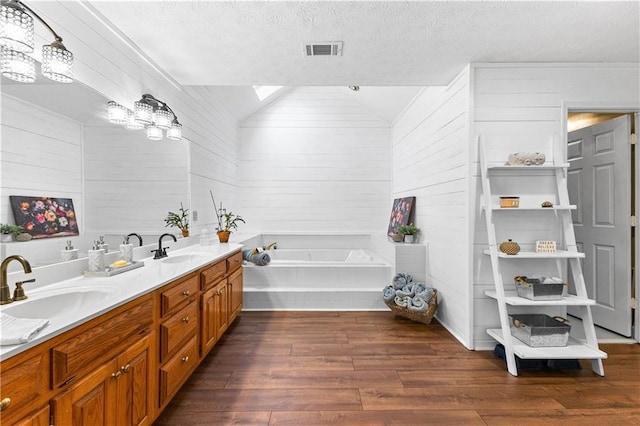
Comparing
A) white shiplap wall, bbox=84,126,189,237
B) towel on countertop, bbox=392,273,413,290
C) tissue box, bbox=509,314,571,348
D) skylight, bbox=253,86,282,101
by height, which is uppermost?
skylight, bbox=253,86,282,101

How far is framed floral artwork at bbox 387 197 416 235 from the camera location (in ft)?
14.3

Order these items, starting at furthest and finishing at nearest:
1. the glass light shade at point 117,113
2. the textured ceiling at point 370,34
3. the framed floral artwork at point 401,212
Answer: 1. the framed floral artwork at point 401,212
2. the glass light shade at point 117,113
3. the textured ceiling at point 370,34

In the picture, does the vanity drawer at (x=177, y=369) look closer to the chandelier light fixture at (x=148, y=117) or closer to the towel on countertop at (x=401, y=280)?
the chandelier light fixture at (x=148, y=117)

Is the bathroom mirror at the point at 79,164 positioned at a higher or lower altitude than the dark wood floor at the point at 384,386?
higher

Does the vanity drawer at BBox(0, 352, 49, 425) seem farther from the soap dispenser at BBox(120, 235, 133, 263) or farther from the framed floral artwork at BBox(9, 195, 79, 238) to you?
the soap dispenser at BBox(120, 235, 133, 263)

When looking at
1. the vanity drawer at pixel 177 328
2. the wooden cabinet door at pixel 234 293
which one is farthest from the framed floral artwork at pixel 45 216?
the wooden cabinet door at pixel 234 293

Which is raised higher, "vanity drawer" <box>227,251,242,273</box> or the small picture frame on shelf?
the small picture frame on shelf

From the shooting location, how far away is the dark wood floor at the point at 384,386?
1873 millimetres

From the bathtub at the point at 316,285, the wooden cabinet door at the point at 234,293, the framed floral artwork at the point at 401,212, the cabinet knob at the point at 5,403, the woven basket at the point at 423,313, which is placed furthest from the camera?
the framed floral artwork at the point at 401,212

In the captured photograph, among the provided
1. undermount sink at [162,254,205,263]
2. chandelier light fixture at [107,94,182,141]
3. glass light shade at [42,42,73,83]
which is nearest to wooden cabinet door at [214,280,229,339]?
undermount sink at [162,254,205,263]

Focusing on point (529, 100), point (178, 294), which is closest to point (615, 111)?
point (529, 100)

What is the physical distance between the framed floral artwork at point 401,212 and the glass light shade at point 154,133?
10.2 ft

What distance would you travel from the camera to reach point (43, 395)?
1009 mm

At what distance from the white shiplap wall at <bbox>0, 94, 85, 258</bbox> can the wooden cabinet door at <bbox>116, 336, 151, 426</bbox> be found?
0.69 meters
